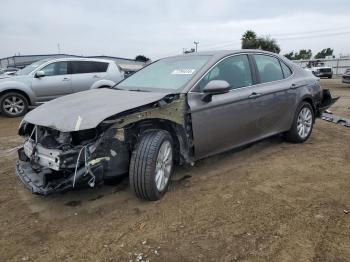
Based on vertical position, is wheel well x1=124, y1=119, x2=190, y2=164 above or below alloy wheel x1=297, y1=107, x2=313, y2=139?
above

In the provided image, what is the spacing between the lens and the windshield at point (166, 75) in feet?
15.1

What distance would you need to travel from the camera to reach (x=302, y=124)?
634 cm

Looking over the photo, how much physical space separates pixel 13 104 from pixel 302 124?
304 inches

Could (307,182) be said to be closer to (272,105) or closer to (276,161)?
(276,161)

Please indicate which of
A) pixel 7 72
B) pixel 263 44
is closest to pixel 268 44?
pixel 263 44

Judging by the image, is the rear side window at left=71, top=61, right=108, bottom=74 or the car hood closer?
the car hood

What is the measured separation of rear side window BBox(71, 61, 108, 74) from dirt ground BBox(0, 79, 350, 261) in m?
6.58

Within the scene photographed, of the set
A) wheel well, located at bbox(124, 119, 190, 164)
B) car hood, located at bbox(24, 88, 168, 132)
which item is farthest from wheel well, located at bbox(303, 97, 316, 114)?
car hood, located at bbox(24, 88, 168, 132)

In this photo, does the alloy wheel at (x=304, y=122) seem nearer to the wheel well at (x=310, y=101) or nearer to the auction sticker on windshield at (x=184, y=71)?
the wheel well at (x=310, y=101)

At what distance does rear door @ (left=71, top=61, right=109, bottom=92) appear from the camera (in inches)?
434

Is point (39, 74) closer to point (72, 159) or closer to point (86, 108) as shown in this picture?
point (86, 108)

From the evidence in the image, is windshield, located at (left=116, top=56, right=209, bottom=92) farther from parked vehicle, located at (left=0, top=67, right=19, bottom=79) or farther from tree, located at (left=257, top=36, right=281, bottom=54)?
tree, located at (left=257, top=36, right=281, bottom=54)

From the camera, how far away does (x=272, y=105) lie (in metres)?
5.52

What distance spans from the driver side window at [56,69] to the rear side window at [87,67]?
0.24 m
